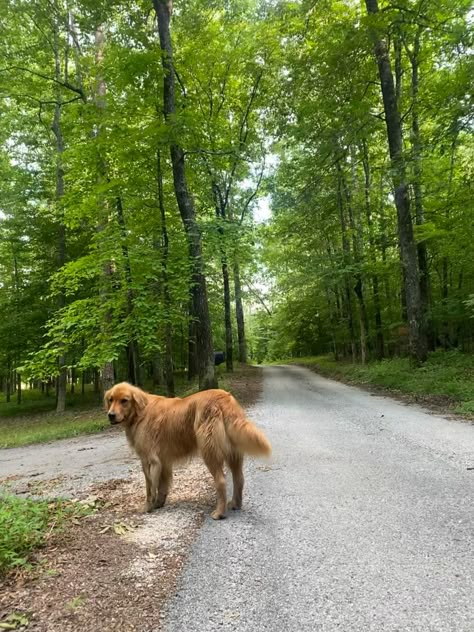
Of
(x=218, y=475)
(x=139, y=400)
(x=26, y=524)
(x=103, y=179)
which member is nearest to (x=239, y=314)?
(x=103, y=179)

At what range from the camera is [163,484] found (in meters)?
4.11

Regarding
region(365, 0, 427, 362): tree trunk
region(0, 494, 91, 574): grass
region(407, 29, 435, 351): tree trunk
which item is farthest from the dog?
region(407, 29, 435, 351): tree trunk

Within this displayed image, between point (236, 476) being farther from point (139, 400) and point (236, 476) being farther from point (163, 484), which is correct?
point (139, 400)

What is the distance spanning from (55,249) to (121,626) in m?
18.6

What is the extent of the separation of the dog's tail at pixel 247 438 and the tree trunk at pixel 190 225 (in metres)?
7.36

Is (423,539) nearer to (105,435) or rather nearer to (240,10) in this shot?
(105,435)

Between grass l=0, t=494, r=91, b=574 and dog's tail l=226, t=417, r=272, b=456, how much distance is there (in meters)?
1.62

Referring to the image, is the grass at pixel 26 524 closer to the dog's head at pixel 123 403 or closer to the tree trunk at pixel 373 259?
the dog's head at pixel 123 403

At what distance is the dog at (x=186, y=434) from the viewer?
3.71 metres

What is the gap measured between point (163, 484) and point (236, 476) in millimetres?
791

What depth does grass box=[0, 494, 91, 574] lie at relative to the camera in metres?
2.88

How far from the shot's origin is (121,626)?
87.0 inches

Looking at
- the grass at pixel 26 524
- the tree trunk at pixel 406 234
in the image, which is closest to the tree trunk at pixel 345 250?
the tree trunk at pixel 406 234

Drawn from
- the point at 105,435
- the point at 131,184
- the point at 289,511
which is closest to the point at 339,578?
the point at 289,511
